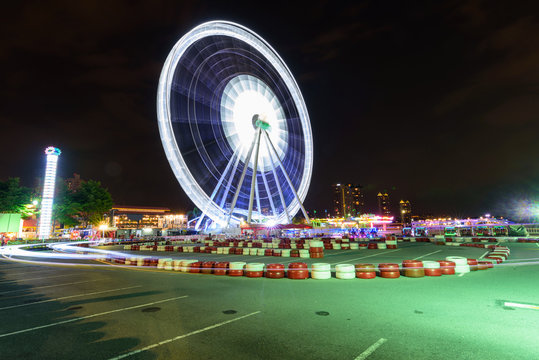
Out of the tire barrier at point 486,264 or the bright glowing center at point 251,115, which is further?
the bright glowing center at point 251,115

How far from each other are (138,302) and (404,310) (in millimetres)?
7176

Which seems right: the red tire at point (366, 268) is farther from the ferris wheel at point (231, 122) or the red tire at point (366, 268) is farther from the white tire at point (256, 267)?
the ferris wheel at point (231, 122)

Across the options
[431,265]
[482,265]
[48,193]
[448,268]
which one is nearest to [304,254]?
[431,265]

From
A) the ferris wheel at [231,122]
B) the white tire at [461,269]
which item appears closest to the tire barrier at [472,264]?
the white tire at [461,269]

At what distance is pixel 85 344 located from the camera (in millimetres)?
5340

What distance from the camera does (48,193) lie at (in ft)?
146

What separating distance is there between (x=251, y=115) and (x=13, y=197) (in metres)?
47.1

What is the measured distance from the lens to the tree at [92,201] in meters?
61.9

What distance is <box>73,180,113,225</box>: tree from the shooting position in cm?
6191

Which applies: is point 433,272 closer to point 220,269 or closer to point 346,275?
point 346,275

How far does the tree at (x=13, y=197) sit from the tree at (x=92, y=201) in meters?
8.19

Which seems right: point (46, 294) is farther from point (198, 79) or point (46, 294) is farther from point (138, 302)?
point (198, 79)

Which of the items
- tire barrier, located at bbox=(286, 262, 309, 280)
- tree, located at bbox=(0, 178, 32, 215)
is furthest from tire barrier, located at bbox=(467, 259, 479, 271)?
tree, located at bbox=(0, 178, 32, 215)

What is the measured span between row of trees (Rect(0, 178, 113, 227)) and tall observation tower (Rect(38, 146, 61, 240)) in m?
13.0
